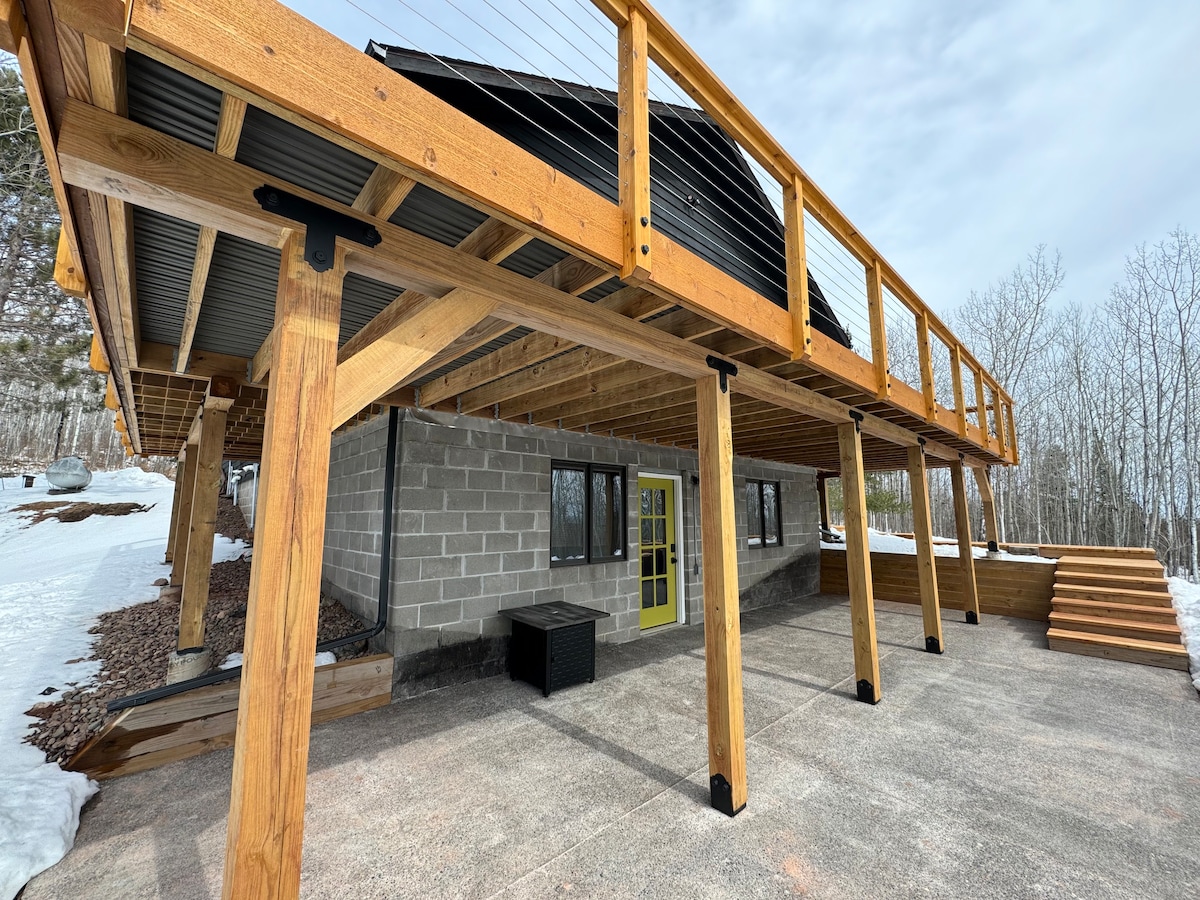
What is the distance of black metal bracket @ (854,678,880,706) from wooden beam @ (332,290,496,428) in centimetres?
405

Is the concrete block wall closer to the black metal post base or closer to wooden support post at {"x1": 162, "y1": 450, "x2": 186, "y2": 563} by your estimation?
the black metal post base

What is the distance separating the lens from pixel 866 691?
389 cm

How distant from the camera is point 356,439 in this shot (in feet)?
16.6

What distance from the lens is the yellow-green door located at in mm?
6012

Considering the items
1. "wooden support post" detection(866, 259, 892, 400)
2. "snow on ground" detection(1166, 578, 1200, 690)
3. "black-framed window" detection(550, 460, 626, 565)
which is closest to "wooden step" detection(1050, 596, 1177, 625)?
"snow on ground" detection(1166, 578, 1200, 690)

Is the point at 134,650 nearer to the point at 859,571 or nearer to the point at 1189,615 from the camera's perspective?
the point at 859,571

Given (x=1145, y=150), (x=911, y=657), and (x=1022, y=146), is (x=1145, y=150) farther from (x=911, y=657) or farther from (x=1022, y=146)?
(x=911, y=657)

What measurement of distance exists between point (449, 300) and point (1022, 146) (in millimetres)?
12734

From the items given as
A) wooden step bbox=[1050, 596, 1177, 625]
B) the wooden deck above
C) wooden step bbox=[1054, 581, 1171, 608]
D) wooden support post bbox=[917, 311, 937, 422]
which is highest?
wooden support post bbox=[917, 311, 937, 422]

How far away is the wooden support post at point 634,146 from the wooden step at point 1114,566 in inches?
318

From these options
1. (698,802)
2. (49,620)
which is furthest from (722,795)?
(49,620)

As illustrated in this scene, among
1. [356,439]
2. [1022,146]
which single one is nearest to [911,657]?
[356,439]

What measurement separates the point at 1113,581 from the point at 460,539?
787cm

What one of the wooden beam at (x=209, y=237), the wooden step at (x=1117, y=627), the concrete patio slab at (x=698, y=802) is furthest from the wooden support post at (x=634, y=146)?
the wooden step at (x=1117, y=627)
